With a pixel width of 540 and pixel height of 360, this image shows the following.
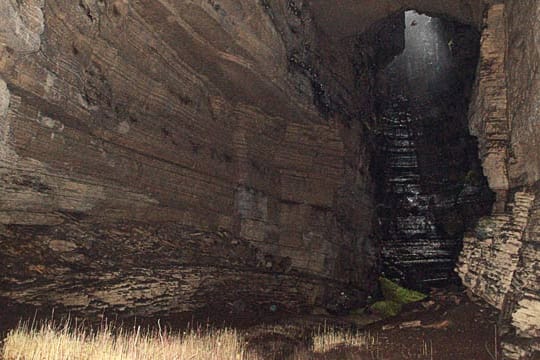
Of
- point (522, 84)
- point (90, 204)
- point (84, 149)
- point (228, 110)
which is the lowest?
point (90, 204)

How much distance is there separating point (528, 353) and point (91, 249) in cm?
703

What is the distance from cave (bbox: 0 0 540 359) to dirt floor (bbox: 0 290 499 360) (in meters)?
0.29

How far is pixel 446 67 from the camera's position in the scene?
1065 inches

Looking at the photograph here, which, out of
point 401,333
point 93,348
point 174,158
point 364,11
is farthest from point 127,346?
point 364,11

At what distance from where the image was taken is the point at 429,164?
22547 millimetres

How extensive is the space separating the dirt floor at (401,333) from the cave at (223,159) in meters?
0.29

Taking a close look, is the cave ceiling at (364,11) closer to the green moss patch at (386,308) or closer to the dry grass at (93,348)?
the green moss patch at (386,308)

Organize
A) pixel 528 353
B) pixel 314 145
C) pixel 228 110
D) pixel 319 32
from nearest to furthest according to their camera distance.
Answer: pixel 528 353
pixel 228 110
pixel 314 145
pixel 319 32

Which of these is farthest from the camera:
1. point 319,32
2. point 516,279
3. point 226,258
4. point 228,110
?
point 319,32

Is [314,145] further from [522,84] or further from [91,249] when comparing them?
[91,249]

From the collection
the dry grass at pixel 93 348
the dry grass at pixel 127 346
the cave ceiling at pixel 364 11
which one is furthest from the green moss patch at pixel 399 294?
the cave ceiling at pixel 364 11

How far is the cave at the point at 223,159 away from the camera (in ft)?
21.9

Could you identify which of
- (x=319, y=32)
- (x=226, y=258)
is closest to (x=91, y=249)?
(x=226, y=258)

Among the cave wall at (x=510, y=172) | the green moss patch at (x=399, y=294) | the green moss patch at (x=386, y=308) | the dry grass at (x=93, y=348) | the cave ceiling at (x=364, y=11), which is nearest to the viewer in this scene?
the dry grass at (x=93, y=348)
